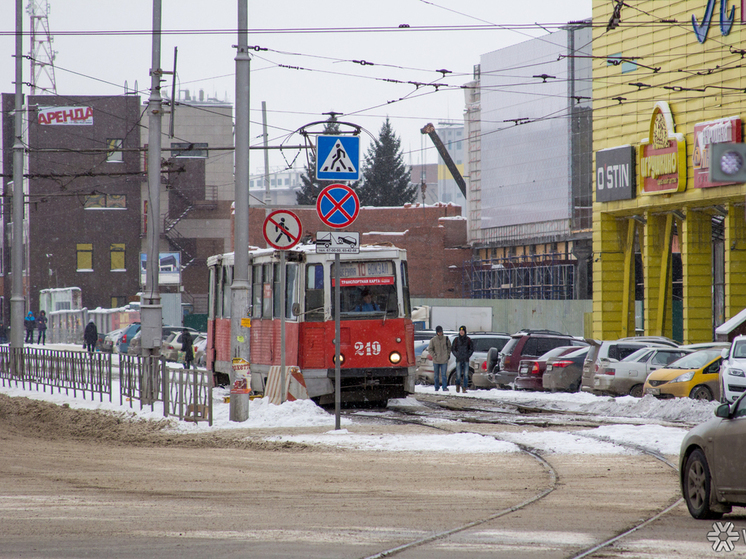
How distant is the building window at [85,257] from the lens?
256 feet

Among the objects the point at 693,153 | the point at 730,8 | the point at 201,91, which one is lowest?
the point at 693,153

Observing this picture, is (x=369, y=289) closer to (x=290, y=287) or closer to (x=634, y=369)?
(x=290, y=287)

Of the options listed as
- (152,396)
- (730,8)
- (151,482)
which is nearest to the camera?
(151,482)

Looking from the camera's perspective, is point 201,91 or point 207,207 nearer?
point 207,207

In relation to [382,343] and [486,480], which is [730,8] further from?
[486,480]

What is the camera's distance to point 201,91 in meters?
102

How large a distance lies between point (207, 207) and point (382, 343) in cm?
6073

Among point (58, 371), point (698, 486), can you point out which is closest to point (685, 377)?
point (698, 486)

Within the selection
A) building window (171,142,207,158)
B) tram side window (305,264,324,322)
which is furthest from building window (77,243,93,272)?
tram side window (305,264,324,322)

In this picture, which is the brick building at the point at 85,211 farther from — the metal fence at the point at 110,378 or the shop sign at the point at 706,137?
the shop sign at the point at 706,137

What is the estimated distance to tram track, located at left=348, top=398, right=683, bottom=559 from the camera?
746 centimetres

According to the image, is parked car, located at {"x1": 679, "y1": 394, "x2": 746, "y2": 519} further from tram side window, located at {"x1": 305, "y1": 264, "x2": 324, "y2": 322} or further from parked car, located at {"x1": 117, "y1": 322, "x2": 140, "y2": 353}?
parked car, located at {"x1": 117, "y1": 322, "x2": 140, "y2": 353}

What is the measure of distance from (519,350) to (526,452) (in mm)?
15195

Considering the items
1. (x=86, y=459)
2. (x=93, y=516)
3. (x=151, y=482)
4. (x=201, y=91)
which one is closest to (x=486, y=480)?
(x=151, y=482)
